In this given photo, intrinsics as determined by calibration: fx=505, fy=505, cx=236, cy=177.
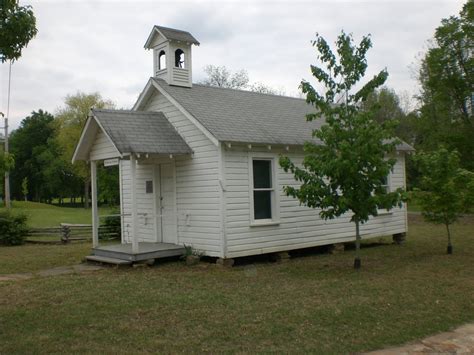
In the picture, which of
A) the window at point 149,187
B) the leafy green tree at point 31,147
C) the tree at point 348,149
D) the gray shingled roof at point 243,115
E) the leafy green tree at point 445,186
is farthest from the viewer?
the leafy green tree at point 31,147

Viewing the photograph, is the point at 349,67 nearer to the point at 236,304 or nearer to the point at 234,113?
the point at 234,113

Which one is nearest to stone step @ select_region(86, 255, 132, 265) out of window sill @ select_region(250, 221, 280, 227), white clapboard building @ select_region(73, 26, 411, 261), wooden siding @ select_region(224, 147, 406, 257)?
white clapboard building @ select_region(73, 26, 411, 261)

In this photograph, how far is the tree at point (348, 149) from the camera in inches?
413

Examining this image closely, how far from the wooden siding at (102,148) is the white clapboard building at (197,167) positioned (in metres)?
0.03

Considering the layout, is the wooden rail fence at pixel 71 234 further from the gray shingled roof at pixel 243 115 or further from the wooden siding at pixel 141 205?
the gray shingled roof at pixel 243 115

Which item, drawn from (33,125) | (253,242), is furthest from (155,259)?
(33,125)

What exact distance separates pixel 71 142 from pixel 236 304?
45.6 m

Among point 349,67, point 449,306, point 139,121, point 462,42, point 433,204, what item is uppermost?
point 462,42

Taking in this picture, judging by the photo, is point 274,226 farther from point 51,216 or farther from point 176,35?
point 51,216

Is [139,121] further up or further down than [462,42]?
further down

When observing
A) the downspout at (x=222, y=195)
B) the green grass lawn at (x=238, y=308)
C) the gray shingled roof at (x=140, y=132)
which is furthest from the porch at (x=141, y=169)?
the green grass lawn at (x=238, y=308)

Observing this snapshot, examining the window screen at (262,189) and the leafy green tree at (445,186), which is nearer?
the window screen at (262,189)

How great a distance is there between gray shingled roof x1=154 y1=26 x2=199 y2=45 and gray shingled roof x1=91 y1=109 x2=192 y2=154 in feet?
7.97

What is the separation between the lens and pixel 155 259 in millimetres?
12438
